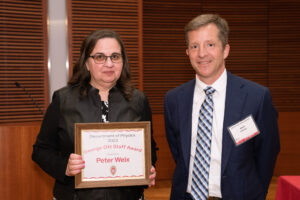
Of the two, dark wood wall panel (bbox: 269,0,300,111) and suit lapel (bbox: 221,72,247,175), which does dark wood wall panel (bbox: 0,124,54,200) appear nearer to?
suit lapel (bbox: 221,72,247,175)

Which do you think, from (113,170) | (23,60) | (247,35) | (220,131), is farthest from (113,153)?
(247,35)

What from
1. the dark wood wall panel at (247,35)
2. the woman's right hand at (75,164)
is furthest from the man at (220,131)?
the dark wood wall panel at (247,35)

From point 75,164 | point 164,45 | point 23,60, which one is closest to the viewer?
point 75,164

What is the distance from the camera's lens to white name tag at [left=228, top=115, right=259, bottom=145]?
1.62m

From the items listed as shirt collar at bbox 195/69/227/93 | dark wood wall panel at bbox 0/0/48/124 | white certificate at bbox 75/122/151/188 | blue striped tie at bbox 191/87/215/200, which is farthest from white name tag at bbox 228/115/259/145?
dark wood wall panel at bbox 0/0/48/124

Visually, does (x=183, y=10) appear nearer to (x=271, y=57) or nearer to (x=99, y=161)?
(x=271, y=57)

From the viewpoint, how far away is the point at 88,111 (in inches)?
68.4

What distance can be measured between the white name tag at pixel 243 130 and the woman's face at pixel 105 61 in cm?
76

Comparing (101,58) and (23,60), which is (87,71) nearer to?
(101,58)

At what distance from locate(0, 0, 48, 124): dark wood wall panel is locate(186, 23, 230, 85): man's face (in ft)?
9.43

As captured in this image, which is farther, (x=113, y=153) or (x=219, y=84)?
(x=219, y=84)

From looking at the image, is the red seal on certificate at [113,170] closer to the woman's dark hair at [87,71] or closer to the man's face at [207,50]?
the woman's dark hair at [87,71]

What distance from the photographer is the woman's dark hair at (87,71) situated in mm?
1742

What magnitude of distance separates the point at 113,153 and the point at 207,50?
2.65ft
